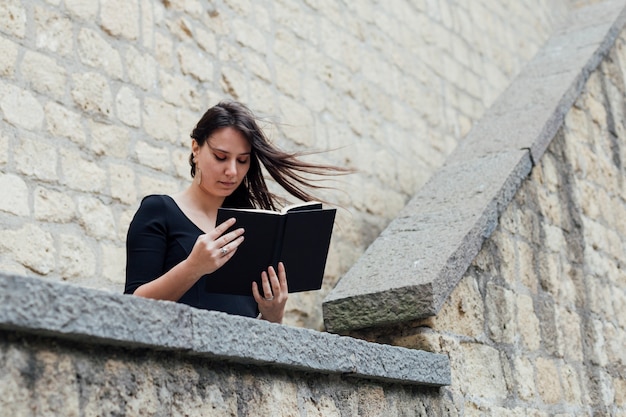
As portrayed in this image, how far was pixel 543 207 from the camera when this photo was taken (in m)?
4.49

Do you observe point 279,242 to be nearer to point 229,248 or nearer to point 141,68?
point 229,248

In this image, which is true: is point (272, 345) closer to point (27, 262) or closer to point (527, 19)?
point (27, 262)

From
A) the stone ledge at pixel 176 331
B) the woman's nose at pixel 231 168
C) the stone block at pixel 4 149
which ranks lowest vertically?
the stone ledge at pixel 176 331

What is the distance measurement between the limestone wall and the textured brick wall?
39.8 inches

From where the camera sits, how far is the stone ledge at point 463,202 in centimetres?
341

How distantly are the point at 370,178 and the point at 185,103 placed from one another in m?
1.64

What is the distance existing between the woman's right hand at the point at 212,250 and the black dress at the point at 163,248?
16 centimetres

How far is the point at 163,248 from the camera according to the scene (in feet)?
9.02

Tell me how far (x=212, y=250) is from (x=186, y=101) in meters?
2.25

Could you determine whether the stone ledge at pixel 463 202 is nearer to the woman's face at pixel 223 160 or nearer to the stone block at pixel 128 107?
the woman's face at pixel 223 160

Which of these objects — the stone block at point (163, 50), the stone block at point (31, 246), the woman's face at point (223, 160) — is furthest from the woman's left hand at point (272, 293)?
the stone block at point (163, 50)

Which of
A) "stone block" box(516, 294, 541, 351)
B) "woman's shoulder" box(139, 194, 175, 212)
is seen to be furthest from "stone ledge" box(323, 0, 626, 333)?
"woman's shoulder" box(139, 194, 175, 212)

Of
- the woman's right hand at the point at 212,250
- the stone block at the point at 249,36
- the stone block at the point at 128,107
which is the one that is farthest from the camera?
the stone block at the point at 249,36

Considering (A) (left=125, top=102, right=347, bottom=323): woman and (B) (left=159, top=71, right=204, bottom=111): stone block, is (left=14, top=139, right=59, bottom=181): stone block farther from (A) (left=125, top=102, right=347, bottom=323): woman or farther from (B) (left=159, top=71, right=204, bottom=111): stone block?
(A) (left=125, top=102, right=347, bottom=323): woman
